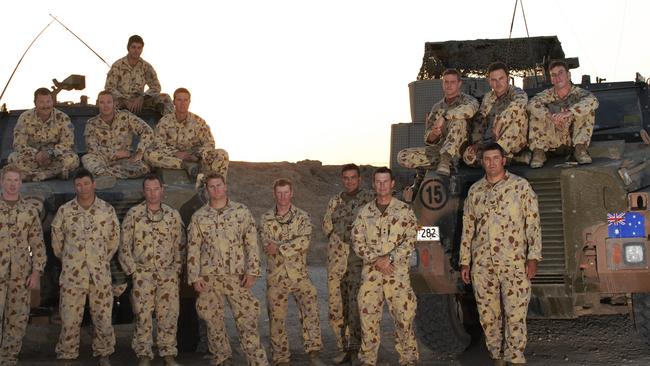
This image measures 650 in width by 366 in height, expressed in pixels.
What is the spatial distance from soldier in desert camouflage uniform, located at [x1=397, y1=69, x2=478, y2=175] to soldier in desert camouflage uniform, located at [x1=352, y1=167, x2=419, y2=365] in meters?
0.74

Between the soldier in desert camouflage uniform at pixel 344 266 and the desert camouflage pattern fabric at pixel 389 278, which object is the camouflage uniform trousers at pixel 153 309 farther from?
the desert camouflage pattern fabric at pixel 389 278

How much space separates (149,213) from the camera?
820 cm

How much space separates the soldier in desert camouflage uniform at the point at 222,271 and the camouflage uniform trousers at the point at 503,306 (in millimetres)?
1803

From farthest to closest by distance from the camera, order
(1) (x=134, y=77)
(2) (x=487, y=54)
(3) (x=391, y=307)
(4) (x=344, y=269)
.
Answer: (2) (x=487, y=54) → (1) (x=134, y=77) → (4) (x=344, y=269) → (3) (x=391, y=307)

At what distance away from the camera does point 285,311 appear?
8266mm

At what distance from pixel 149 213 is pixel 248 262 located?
37.7 inches

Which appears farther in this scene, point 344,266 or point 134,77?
point 134,77

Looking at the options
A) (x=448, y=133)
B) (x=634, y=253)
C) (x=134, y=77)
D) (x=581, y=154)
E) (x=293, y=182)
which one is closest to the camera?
(x=634, y=253)

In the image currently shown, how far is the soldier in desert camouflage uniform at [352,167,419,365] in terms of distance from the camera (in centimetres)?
758

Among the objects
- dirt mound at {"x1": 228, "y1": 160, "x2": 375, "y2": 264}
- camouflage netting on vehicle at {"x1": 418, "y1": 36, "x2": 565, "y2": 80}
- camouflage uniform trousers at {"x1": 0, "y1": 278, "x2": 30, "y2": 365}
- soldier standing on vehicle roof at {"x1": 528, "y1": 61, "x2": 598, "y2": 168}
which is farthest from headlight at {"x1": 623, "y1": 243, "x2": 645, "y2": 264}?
dirt mound at {"x1": 228, "y1": 160, "x2": 375, "y2": 264}

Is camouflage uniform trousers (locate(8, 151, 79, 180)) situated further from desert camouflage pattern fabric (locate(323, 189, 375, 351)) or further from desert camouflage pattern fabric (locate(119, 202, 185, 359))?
desert camouflage pattern fabric (locate(323, 189, 375, 351))

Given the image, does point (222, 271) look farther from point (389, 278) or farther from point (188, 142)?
point (188, 142)

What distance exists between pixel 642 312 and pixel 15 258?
5094mm

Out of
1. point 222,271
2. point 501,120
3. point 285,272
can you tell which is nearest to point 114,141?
point 222,271
